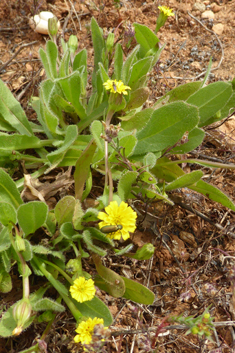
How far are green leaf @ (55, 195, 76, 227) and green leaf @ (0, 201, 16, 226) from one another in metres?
0.26

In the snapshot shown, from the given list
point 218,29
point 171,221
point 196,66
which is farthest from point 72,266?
point 218,29

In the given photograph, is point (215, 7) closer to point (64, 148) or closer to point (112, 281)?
point (64, 148)

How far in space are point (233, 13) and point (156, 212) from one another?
263 cm

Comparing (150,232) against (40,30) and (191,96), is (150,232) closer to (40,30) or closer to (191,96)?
(191,96)

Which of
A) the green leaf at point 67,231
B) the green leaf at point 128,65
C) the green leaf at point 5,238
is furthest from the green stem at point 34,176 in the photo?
the green leaf at point 128,65

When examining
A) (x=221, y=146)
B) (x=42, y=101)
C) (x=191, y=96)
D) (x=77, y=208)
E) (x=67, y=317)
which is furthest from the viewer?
(x=221, y=146)

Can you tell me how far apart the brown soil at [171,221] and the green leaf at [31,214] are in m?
0.43

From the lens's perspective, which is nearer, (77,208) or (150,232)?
(77,208)

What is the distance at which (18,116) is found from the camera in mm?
2445

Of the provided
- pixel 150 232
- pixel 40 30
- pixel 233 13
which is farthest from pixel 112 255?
pixel 233 13

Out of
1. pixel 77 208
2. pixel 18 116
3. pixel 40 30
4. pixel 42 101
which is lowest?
pixel 77 208

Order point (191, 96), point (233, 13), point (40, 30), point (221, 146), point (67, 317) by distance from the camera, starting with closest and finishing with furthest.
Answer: point (67, 317), point (191, 96), point (221, 146), point (40, 30), point (233, 13)

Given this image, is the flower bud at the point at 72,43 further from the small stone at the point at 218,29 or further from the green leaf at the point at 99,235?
the small stone at the point at 218,29

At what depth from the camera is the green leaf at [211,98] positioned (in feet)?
7.58
